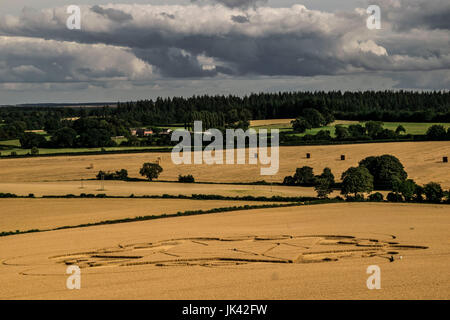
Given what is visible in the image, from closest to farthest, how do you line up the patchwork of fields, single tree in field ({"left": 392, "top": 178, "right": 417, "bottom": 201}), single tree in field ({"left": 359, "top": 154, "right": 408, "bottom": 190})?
the patchwork of fields < single tree in field ({"left": 392, "top": 178, "right": 417, "bottom": 201}) < single tree in field ({"left": 359, "top": 154, "right": 408, "bottom": 190})

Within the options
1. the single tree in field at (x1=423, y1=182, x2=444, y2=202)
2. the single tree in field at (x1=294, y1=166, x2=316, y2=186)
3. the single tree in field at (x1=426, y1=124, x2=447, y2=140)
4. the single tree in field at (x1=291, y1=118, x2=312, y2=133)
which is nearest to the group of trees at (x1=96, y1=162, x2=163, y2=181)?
the single tree in field at (x1=294, y1=166, x2=316, y2=186)

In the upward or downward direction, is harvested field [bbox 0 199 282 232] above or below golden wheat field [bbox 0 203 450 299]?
below

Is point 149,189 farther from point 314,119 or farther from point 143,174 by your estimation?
point 314,119

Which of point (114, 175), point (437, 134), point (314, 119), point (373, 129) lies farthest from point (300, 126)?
point (114, 175)

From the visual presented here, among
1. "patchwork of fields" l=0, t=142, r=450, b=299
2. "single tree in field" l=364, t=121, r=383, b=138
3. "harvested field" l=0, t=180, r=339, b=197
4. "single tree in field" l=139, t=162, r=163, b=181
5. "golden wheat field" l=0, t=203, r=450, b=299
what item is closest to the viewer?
"golden wheat field" l=0, t=203, r=450, b=299

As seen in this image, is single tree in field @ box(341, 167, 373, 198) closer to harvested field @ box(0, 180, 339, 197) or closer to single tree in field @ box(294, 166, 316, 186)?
harvested field @ box(0, 180, 339, 197)

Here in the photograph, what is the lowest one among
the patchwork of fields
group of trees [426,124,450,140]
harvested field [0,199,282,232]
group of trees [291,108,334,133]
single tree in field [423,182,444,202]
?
harvested field [0,199,282,232]

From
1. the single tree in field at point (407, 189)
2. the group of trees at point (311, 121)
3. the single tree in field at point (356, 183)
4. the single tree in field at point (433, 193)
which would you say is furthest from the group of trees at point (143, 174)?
the group of trees at point (311, 121)
